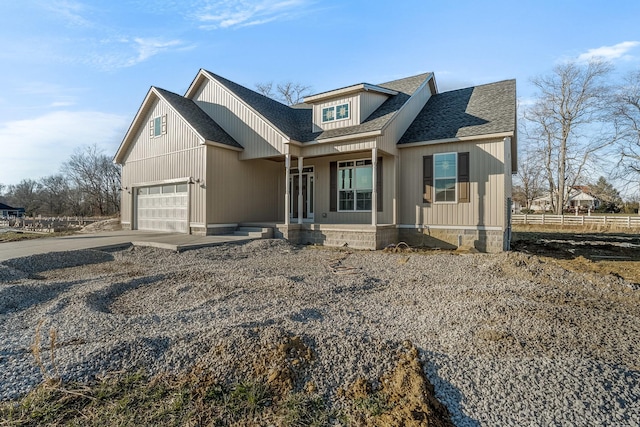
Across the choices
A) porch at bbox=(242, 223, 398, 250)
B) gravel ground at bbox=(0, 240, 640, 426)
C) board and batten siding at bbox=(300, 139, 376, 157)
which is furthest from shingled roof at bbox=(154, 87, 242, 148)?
gravel ground at bbox=(0, 240, 640, 426)

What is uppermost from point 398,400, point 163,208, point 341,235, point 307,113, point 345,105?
point 307,113

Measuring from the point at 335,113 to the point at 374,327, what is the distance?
376 inches

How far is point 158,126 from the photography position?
13695 mm

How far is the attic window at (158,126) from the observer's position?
13398 millimetres

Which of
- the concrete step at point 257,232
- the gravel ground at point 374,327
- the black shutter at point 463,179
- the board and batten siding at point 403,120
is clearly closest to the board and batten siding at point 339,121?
the board and batten siding at point 403,120

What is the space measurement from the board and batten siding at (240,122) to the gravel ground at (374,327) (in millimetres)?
6149

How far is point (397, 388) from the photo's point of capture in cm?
241

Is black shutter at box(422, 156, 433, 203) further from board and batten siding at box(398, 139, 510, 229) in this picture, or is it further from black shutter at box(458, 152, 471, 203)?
black shutter at box(458, 152, 471, 203)

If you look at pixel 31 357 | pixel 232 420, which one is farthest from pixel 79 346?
pixel 232 420

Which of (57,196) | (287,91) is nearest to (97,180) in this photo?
(57,196)

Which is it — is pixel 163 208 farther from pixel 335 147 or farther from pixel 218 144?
pixel 335 147

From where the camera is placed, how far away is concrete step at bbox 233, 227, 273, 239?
11027 millimetres

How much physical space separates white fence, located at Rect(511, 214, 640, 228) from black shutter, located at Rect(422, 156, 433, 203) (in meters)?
17.8

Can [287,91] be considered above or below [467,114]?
above
